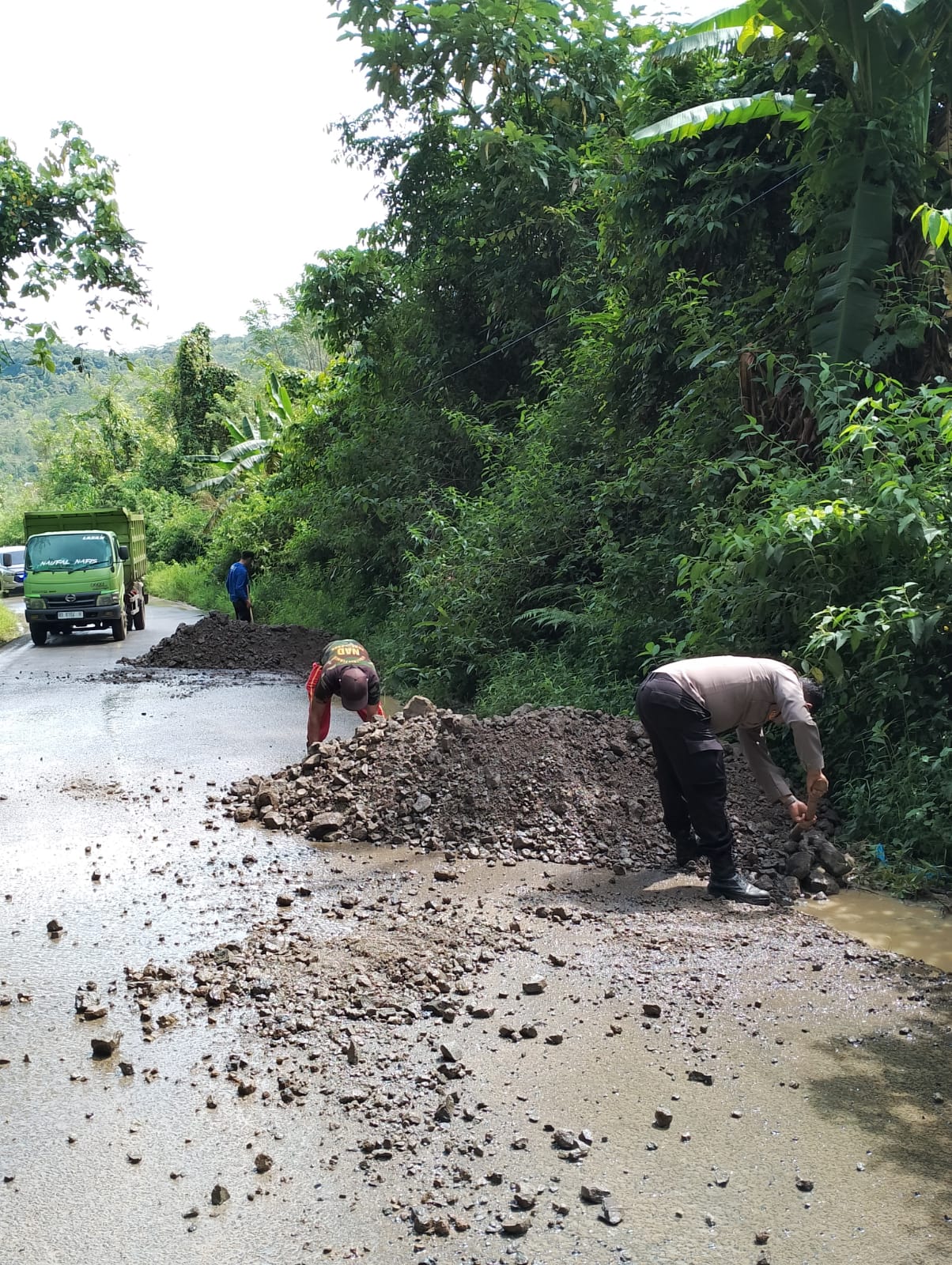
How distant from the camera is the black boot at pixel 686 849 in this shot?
6953 mm

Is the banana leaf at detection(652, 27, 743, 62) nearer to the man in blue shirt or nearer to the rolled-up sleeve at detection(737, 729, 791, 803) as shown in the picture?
the rolled-up sleeve at detection(737, 729, 791, 803)

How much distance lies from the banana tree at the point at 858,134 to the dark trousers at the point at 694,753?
5513 mm

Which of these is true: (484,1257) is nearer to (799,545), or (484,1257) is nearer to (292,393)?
(799,545)

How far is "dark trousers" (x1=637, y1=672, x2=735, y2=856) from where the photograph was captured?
638 centimetres

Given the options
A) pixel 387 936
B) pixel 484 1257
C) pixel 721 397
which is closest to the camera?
pixel 484 1257

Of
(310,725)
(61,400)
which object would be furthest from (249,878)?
(61,400)

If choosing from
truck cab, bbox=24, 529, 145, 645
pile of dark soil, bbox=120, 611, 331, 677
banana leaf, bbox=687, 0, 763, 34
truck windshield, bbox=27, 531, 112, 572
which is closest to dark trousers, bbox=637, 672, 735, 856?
banana leaf, bbox=687, 0, 763, 34

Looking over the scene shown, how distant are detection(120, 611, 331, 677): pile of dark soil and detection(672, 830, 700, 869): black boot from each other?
11026 millimetres

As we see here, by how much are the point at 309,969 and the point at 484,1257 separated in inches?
89.4

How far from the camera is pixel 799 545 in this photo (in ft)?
27.0

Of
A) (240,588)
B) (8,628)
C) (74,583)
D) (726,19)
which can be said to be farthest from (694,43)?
(8,628)

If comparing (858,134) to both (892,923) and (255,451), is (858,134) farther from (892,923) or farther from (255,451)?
(255,451)

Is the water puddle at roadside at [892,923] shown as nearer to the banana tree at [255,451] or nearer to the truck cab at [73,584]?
the truck cab at [73,584]

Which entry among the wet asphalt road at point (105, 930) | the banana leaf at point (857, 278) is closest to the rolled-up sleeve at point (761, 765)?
the wet asphalt road at point (105, 930)
